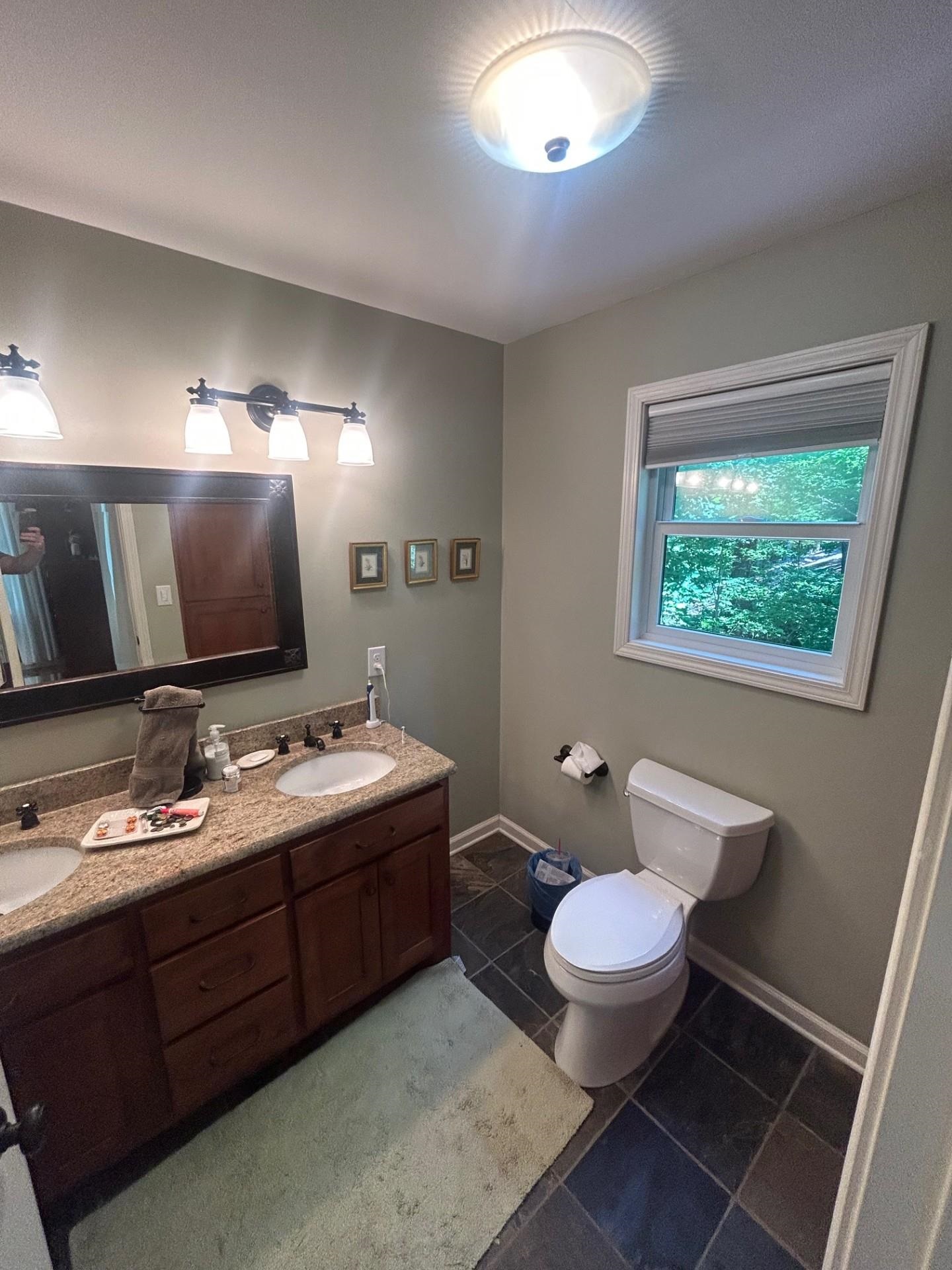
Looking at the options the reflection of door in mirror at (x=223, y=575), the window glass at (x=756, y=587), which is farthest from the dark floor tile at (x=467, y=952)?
the window glass at (x=756, y=587)

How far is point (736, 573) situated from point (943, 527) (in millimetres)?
568

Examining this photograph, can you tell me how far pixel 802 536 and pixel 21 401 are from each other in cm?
208

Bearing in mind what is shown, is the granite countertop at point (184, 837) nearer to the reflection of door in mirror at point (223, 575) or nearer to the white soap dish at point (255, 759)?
the white soap dish at point (255, 759)

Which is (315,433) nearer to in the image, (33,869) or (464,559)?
(464,559)

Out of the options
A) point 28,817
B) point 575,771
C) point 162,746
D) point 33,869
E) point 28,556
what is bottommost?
point 575,771

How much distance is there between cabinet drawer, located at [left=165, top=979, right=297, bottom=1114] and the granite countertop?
456 mm

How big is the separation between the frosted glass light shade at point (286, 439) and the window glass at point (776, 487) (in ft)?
4.29

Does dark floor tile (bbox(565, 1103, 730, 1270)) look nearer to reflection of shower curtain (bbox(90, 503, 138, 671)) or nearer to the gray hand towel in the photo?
the gray hand towel

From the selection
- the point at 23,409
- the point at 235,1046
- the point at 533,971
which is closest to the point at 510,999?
the point at 533,971

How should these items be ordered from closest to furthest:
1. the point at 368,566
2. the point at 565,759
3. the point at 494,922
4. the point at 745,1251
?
the point at 745,1251
the point at 368,566
the point at 494,922
the point at 565,759

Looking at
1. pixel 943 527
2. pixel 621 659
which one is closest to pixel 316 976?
pixel 621 659

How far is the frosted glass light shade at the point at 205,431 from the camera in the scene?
1.41 meters

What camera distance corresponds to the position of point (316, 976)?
4.88 feet

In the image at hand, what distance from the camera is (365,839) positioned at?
151 cm
